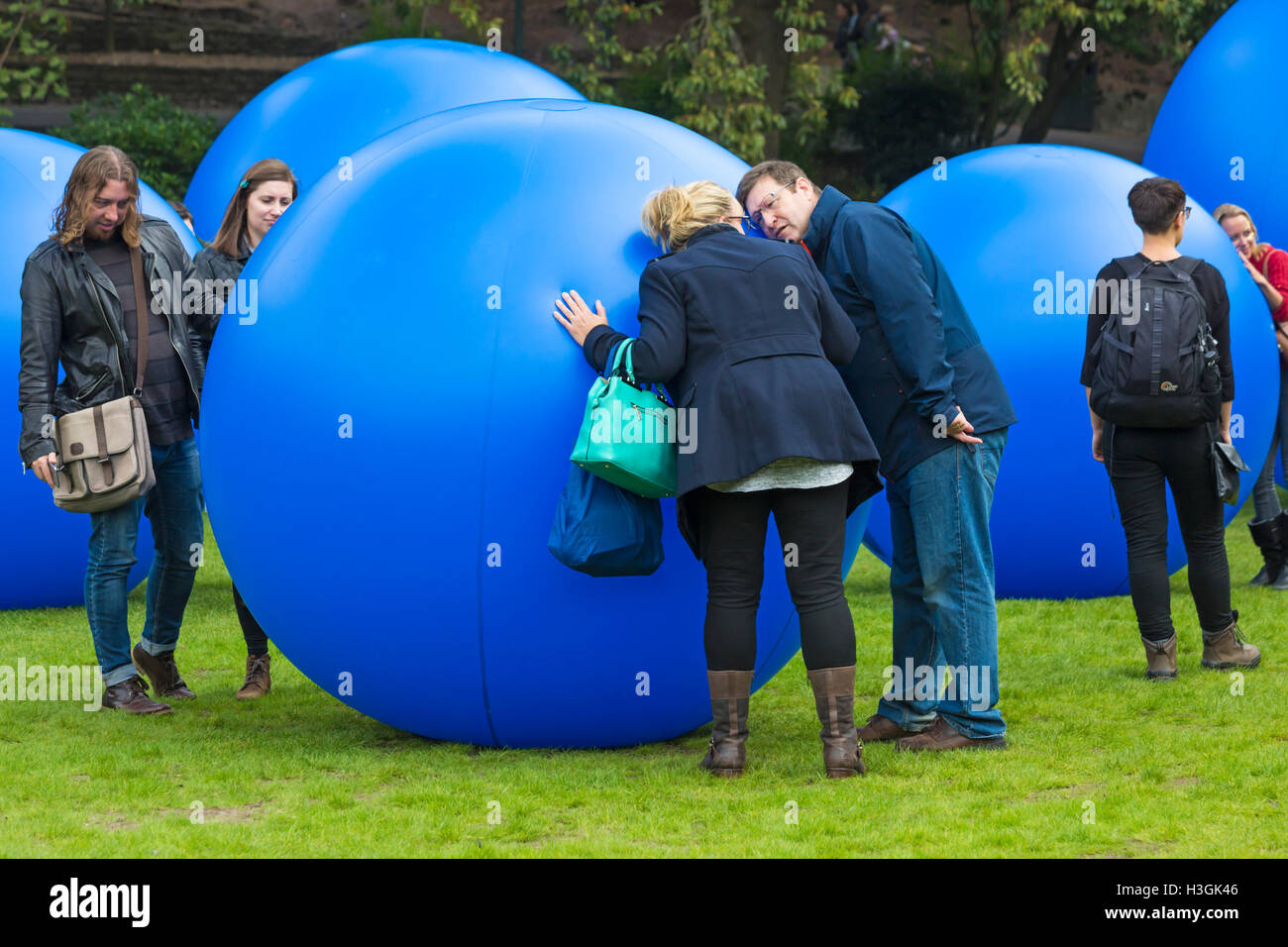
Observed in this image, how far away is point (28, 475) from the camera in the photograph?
844 centimetres

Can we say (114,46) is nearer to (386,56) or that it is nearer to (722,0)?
(722,0)

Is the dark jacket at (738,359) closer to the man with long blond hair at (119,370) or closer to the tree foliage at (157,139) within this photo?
the man with long blond hair at (119,370)

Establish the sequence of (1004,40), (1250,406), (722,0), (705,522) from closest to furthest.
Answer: (705,522) < (1250,406) < (722,0) < (1004,40)

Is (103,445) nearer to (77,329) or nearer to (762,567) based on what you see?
(77,329)

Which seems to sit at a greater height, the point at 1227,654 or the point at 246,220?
the point at 246,220

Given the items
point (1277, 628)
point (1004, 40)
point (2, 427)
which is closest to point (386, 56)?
point (2, 427)

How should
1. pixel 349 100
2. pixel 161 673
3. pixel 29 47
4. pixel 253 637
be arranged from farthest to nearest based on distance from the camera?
pixel 29 47, pixel 349 100, pixel 253 637, pixel 161 673

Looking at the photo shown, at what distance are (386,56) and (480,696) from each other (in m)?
7.84

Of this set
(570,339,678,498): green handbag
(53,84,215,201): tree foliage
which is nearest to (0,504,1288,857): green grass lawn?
(570,339,678,498): green handbag

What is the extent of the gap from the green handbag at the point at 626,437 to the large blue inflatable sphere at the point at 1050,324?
12.4ft

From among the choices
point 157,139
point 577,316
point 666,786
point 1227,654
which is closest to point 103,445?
point 577,316

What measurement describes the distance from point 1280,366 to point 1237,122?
332 centimetres

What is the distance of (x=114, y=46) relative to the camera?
25750 mm
